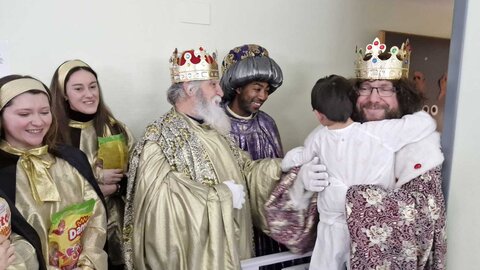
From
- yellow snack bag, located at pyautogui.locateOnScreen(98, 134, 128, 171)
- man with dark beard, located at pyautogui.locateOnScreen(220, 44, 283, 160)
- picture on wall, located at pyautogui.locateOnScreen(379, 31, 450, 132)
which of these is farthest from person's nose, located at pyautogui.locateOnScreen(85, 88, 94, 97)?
picture on wall, located at pyautogui.locateOnScreen(379, 31, 450, 132)

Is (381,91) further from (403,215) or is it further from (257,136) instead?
(257,136)

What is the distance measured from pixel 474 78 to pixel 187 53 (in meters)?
1.08

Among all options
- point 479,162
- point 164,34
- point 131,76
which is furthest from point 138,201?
point 479,162

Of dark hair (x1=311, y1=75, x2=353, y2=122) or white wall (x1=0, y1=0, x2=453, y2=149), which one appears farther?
white wall (x1=0, y1=0, x2=453, y2=149)

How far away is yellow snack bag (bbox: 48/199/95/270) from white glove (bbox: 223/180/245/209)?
533mm

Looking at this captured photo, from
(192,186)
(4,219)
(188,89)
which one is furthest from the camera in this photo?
(188,89)

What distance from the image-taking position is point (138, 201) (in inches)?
64.2

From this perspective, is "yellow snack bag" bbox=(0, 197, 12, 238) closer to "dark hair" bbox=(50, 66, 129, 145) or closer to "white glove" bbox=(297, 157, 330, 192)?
"dark hair" bbox=(50, 66, 129, 145)

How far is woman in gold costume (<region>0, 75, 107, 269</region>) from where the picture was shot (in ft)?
4.21

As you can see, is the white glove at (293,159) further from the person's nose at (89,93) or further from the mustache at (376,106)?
the person's nose at (89,93)

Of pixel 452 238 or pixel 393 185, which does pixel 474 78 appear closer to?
pixel 393 185

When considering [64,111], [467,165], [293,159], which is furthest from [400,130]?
[64,111]

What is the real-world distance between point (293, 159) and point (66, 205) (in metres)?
0.81

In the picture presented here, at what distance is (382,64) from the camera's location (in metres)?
1.51
